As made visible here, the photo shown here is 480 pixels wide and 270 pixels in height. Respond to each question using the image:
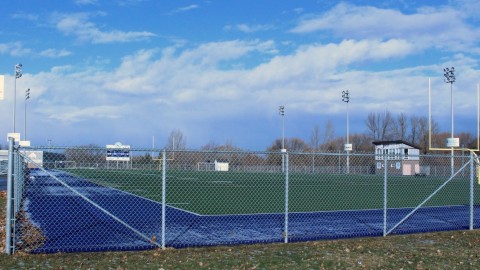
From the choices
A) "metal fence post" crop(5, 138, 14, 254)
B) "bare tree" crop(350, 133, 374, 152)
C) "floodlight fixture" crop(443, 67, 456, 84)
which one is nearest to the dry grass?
"metal fence post" crop(5, 138, 14, 254)

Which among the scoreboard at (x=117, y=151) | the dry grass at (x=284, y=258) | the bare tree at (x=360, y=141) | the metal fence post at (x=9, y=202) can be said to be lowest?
the dry grass at (x=284, y=258)

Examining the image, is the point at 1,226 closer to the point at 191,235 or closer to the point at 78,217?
the point at 78,217

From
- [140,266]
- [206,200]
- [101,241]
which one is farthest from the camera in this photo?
[206,200]

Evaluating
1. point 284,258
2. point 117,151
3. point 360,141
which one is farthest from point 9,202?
point 360,141

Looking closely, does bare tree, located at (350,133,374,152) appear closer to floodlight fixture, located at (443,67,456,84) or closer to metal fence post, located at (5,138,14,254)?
floodlight fixture, located at (443,67,456,84)

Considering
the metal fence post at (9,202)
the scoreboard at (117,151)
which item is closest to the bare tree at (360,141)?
the scoreboard at (117,151)

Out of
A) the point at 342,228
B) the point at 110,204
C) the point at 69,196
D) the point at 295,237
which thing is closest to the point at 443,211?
the point at 342,228

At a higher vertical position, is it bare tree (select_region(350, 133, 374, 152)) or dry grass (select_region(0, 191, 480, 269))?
bare tree (select_region(350, 133, 374, 152))

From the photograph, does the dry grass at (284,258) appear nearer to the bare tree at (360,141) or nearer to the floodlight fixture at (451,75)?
the floodlight fixture at (451,75)

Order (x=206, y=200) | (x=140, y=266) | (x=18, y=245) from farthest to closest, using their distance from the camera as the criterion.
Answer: (x=206, y=200) → (x=18, y=245) → (x=140, y=266)

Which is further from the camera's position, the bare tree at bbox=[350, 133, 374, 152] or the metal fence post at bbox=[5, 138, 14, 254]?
the bare tree at bbox=[350, 133, 374, 152]

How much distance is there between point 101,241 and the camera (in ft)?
33.5

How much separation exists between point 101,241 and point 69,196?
12330mm

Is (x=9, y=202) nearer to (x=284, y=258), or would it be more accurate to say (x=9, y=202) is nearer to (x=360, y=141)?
(x=284, y=258)
